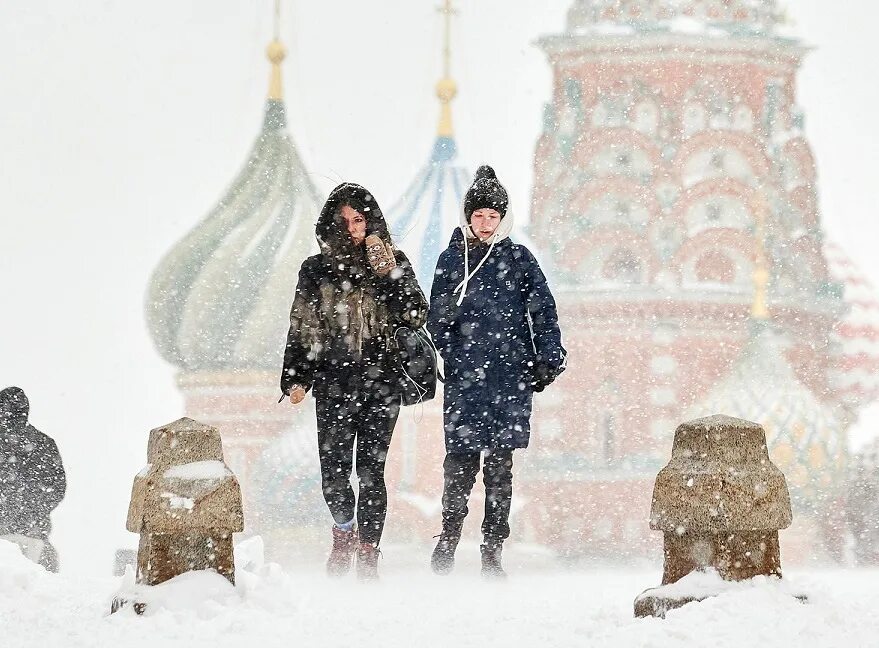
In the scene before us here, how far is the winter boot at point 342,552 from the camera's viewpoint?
6828 mm

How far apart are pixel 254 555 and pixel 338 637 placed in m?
1.51

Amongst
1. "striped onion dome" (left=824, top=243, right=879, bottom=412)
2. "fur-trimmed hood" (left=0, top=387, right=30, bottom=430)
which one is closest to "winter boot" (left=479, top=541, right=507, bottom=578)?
"fur-trimmed hood" (left=0, top=387, right=30, bottom=430)

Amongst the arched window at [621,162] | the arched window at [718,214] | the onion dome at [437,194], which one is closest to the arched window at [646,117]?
the arched window at [621,162]

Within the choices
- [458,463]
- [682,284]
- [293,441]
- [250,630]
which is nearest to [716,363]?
[682,284]

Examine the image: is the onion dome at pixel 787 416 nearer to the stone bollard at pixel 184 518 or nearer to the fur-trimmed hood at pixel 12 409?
the fur-trimmed hood at pixel 12 409

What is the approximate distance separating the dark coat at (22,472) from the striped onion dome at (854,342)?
64.9 ft

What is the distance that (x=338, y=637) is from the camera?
5145 millimetres

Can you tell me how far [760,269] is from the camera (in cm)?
2505

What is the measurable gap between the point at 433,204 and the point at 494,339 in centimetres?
1895

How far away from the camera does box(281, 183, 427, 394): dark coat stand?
6781 millimetres

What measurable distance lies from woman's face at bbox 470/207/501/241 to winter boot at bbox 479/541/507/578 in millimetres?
1130

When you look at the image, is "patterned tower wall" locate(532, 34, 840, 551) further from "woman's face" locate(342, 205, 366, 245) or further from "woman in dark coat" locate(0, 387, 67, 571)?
"woman's face" locate(342, 205, 366, 245)

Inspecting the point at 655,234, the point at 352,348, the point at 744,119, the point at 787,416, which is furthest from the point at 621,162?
the point at 352,348

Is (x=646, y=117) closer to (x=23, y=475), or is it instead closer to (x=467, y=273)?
(x=23, y=475)
